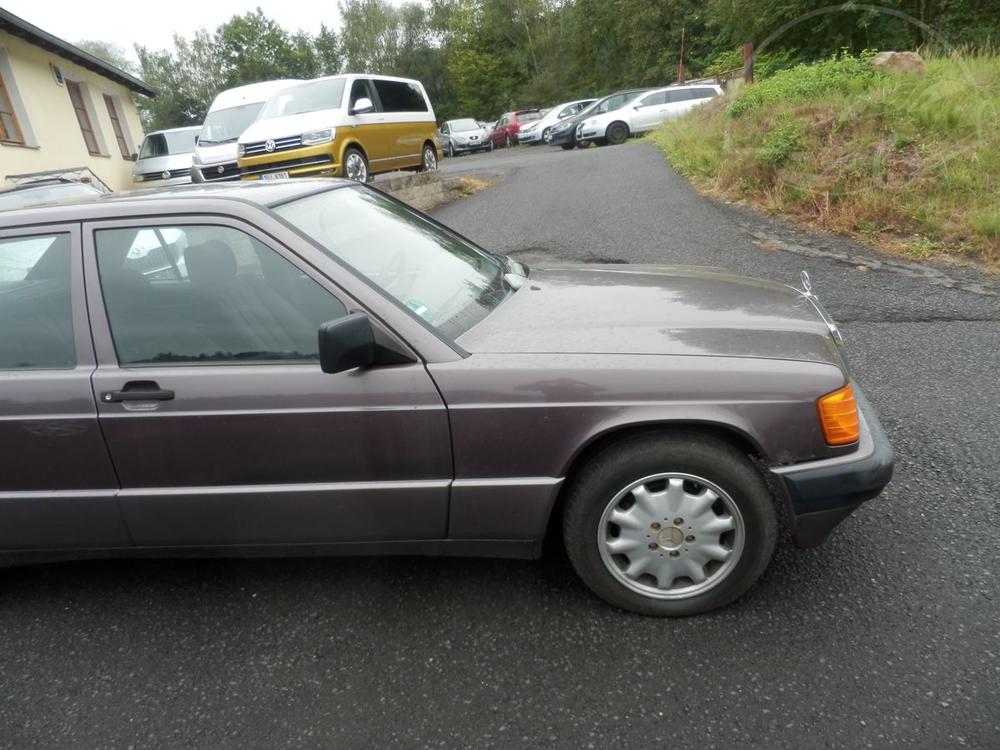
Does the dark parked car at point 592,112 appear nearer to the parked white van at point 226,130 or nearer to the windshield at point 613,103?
the windshield at point 613,103

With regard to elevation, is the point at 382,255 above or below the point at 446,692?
above

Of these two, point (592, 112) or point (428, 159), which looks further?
point (592, 112)

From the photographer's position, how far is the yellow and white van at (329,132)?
1032 centimetres

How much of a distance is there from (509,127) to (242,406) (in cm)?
3108

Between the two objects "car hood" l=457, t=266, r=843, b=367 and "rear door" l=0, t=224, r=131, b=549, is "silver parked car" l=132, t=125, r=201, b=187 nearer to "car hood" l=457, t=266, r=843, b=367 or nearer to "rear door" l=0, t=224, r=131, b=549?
"rear door" l=0, t=224, r=131, b=549

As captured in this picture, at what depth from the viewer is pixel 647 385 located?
225 cm

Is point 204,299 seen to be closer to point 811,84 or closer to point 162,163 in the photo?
point 811,84

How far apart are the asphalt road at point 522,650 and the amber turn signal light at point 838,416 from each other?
615 mm

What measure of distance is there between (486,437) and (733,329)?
98 centimetres

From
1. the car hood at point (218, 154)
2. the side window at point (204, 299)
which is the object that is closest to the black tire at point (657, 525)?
the side window at point (204, 299)

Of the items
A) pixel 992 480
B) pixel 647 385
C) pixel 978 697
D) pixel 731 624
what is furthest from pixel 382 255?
pixel 992 480

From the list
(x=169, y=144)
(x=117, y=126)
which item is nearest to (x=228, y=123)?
(x=169, y=144)

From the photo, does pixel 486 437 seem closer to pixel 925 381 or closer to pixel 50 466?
pixel 50 466

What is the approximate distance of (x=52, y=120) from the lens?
16438 millimetres
